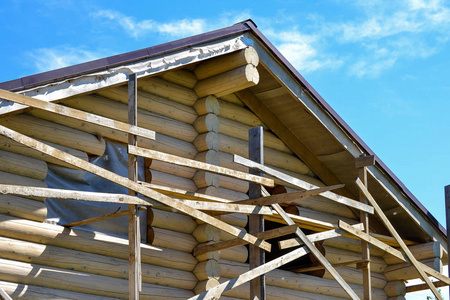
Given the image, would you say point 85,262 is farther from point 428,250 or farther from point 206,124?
point 428,250

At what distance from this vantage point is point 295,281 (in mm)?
12070

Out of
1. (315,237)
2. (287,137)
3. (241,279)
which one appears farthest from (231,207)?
(287,137)

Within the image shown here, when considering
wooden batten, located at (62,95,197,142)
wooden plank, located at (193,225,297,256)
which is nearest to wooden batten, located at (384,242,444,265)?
wooden plank, located at (193,225,297,256)

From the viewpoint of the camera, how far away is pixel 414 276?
13.6 metres

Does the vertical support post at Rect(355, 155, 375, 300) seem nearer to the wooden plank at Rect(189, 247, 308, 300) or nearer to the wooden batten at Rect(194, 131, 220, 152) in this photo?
the wooden plank at Rect(189, 247, 308, 300)

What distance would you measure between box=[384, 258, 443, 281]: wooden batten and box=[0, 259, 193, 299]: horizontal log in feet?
17.1

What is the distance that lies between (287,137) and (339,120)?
1003mm

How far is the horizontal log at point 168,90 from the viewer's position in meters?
10.8

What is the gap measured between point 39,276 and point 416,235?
24.6 feet

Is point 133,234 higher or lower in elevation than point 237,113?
lower

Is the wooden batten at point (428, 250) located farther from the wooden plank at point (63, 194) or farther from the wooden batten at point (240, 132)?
the wooden plank at point (63, 194)

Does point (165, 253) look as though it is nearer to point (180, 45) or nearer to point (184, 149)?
point (184, 149)

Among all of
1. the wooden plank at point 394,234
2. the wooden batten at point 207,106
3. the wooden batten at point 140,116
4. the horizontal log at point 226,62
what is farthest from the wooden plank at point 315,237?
the horizontal log at point 226,62

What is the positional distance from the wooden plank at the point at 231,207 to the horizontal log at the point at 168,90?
7.75 ft
